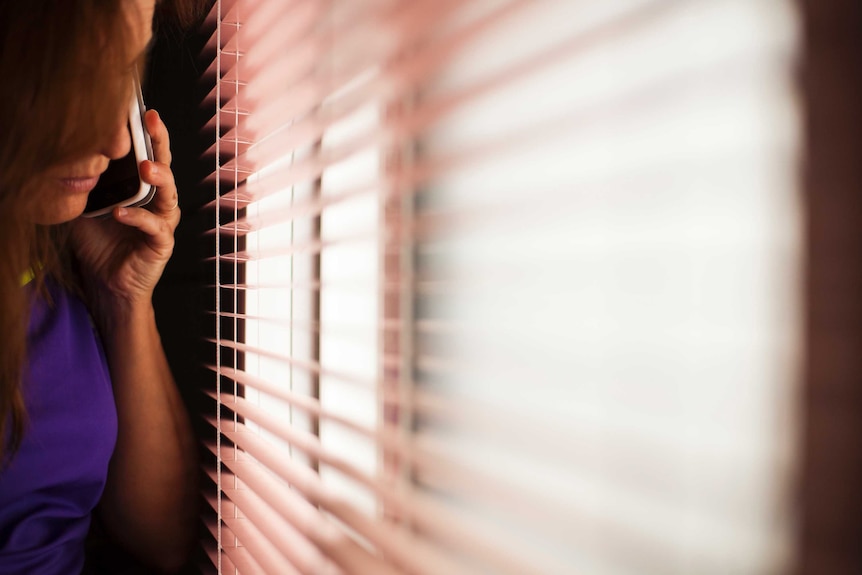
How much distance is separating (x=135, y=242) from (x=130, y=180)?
0.71ft

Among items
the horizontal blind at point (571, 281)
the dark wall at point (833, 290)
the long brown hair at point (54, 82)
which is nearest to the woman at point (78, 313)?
the long brown hair at point (54, 82)

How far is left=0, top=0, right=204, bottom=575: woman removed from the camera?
0.76 m

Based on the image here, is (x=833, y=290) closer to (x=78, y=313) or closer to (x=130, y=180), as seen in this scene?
(x=130, y=180)

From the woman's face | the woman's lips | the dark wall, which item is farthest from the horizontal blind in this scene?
the woman's lips

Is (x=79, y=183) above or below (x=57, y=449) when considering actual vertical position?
above

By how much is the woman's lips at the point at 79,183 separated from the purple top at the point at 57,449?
0.32 meters

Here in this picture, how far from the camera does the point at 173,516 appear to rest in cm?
130

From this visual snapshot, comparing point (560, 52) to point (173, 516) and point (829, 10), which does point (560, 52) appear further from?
point (173, 516)

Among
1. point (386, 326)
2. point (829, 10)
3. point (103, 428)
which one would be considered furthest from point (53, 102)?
point (829, 10)

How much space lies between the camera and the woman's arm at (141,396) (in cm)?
124

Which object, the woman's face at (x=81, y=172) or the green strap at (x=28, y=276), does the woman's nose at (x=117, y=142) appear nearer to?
the woman's face at (x=81, y=172)

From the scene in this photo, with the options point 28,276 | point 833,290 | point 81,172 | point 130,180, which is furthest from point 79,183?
point 833,290

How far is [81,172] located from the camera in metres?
0.91

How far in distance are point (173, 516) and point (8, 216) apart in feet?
2.44
